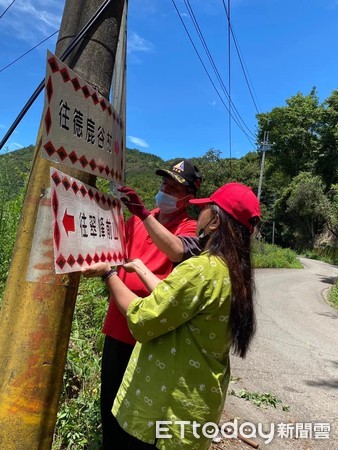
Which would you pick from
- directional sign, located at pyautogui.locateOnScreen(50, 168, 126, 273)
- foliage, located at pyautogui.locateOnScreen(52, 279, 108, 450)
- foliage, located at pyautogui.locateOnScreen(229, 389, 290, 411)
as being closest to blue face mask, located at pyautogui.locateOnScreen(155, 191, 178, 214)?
directional sign, located at pyautogui.locateOnScreen(50, 168, 126, 273)

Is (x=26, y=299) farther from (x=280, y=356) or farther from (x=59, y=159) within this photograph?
(x=280, y=356)

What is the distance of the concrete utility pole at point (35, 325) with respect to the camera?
155 cm

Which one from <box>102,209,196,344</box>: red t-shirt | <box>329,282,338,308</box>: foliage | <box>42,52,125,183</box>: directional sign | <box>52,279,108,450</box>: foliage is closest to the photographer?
<box>42,52,125,183</box>: directional sign

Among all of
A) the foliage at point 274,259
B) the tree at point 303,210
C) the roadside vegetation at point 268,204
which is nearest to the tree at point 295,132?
the roadside vegetation at point 268,204

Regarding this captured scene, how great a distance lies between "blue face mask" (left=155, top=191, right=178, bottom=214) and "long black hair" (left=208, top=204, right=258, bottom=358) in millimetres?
594

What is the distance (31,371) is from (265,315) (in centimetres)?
931

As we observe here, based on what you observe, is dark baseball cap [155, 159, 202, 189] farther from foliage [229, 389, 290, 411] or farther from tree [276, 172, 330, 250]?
tree [276, 172, 330, 250]

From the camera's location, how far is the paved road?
4112mm

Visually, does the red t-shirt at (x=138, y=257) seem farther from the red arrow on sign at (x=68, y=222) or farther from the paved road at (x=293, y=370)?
the paved road at (x=293, y=370)

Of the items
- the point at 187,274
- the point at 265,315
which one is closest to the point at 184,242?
the point at 187,274

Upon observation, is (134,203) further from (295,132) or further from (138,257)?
(295,132)

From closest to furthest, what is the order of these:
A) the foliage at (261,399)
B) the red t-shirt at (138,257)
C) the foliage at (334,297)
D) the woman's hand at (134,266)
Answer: the woman's hand at (134,266)
the red t-shirt at (138,257)
the foliage at (261,399)
the foliage at (334,297)

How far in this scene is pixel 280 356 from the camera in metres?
6.77

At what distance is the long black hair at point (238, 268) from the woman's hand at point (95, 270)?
0.46 m
